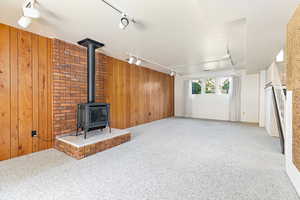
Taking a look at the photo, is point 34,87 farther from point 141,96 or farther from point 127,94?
point 141,96

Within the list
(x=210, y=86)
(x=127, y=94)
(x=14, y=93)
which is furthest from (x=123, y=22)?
(x=210, y=86)

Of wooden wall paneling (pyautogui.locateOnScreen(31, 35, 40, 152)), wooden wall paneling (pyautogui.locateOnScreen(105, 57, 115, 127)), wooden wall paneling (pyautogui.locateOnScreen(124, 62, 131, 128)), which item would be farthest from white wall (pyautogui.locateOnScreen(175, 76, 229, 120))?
wooden wall paneling (pyautogui.locateOnScreen(31, 35, 40, 152))

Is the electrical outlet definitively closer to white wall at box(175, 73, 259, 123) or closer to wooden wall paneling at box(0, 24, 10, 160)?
wooden wall paneling at box(0, 24, 10, 160)

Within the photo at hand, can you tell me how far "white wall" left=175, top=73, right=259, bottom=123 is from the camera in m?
5.77

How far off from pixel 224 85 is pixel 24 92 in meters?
7.15

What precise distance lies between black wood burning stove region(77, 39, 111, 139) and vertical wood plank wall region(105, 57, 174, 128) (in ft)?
3.23

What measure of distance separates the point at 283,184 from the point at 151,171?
167cm

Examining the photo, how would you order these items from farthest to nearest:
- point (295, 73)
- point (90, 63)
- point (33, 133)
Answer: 1. point (90, 63)
2. point (33, 133)
3. point (295, 73)

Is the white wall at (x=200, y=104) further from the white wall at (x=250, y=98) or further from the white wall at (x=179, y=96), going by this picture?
the white wall at (x=250, y=98)

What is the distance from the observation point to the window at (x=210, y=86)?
6702 millimetres

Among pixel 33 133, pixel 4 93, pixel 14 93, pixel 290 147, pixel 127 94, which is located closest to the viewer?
pixel 290 147

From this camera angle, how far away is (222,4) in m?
1.71

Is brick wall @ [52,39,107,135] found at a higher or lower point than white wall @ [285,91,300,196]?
higher

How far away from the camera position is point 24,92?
99.5 inches
